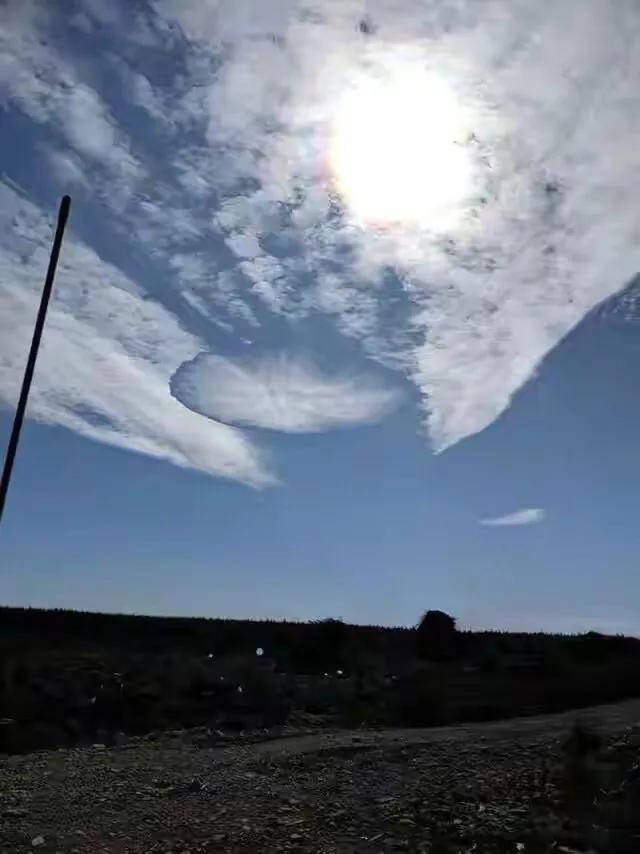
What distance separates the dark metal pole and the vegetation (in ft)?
29.0

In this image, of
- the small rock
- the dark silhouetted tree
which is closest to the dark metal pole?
the small rock

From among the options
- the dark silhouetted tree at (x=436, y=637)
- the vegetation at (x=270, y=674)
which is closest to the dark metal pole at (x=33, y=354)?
the vegetation at (x=270, y=674)

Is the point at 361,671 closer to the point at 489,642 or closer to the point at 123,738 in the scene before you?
the point at 489,642

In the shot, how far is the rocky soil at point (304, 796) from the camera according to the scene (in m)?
7.96

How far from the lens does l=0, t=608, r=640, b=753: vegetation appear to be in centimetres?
1750

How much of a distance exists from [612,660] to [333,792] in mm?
18879

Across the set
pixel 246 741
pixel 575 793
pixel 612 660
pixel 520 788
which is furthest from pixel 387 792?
pixel 612 660

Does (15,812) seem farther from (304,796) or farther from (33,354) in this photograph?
(33,354)

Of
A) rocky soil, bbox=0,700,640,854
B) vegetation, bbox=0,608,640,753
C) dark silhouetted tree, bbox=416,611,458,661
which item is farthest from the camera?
dark silhouetted tree, bbox=416,611,458,661

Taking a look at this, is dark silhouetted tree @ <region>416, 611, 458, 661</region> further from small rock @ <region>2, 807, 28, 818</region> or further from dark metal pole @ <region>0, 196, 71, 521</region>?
dark metal pole @ <region>0, 196, 71, 521</region>

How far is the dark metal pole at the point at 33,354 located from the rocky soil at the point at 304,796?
3.56m

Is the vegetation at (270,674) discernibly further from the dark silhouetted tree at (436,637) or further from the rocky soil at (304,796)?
the rocky soil at (304,796)

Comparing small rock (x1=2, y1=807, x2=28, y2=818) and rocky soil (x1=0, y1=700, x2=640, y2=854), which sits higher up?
rocky soil (x1=0, y1=700, x2=640, y2=854)

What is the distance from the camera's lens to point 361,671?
76.8 feet
